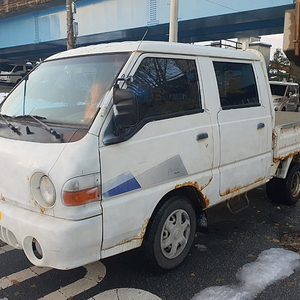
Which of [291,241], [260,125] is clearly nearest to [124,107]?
[260,125]

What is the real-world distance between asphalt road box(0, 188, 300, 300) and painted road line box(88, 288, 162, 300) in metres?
0.04

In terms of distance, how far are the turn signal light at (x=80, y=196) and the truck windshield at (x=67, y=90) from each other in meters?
0.55

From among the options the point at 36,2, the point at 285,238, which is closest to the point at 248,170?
the point at 285,238

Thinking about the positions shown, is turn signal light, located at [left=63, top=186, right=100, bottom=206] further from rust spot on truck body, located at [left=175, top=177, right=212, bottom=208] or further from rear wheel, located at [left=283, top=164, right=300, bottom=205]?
rear wheel, located at [left=283, top=164, right=300, bottom=205]

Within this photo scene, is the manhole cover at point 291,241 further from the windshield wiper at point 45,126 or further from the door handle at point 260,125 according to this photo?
the windshield wiper at point 45,126

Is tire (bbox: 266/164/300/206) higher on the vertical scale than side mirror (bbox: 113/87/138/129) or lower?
lower

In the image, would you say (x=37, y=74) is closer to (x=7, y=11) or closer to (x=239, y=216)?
(x=239, y=216)

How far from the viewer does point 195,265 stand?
3.64 m

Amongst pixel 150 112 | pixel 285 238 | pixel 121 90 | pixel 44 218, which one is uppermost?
pixel 121 90

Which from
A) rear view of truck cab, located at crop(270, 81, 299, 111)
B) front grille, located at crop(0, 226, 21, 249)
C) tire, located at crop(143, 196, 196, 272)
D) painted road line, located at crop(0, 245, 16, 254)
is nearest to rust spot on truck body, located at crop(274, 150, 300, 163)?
tire, located at crop(143, 196, 196, 272)

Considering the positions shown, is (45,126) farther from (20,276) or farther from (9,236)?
(20,276)

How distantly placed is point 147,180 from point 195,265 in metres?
1.24

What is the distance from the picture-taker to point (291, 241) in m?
4.22

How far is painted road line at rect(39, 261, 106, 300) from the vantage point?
311 centimetres
